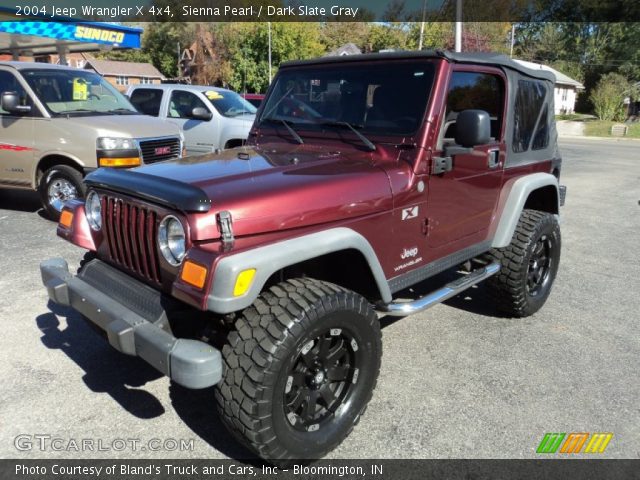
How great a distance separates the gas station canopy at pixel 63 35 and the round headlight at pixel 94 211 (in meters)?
9.16

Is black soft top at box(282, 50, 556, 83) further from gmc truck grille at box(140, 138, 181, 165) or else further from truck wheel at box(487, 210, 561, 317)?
gmc truck grille at box(140, 138, 181, 165)

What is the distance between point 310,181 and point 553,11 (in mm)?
68800

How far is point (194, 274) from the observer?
2.25 meters

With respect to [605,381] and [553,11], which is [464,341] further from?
[553,11]

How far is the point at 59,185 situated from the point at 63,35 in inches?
211

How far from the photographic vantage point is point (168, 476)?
2.54 metres

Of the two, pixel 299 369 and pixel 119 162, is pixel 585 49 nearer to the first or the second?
pixel 119 162

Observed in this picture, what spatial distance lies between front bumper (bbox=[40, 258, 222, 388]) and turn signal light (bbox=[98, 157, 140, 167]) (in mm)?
3741

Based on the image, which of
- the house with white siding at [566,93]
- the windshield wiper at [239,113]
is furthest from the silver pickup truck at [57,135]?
the house with white siding at [566,93]

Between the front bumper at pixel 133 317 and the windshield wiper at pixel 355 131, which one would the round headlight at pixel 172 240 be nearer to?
the front bumper at pixel 133 317

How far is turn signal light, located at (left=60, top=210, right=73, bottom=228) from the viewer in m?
3.17

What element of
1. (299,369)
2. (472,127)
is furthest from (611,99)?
(299,369)

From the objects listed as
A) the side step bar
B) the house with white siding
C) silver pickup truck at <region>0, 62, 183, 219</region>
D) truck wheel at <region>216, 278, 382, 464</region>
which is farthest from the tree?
truck wheel at <region>216, 278, 382, 464</region>

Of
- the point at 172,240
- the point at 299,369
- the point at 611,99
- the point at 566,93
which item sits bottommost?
the point at 299,369
